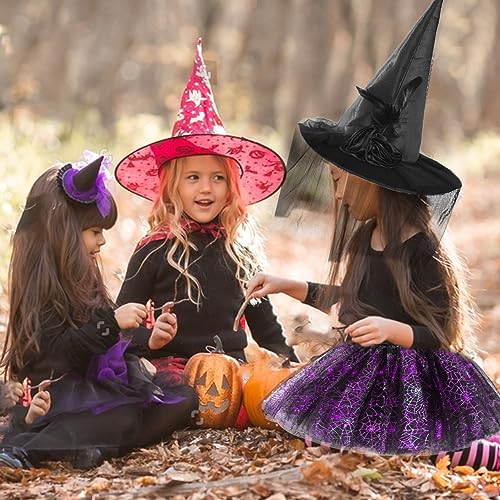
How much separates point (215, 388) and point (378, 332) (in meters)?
0.90

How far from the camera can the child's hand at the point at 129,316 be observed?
13.1ft

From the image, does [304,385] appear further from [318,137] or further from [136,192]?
[136,192]

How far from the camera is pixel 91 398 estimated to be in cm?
400

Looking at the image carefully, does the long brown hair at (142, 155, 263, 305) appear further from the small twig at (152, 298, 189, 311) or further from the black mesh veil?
the black mesh veil

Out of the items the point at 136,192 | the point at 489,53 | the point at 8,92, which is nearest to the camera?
the point at 136,192

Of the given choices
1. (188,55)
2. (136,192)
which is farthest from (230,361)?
(188,55)

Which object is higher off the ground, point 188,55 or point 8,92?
point 188,55

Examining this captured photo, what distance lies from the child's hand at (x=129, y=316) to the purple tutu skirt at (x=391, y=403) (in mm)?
648

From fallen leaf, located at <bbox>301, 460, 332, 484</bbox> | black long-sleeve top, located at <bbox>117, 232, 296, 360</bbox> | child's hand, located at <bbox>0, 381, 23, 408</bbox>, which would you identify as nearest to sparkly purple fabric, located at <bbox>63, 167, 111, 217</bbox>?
black long-sleeve top, located at <bbox>117, 232, 296, 360</bbox>

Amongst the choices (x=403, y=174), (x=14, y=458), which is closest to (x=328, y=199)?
(x=403, y=174)

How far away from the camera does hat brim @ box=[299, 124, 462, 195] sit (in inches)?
153

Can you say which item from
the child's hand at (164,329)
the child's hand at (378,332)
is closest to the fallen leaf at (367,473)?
the child's hand at (378,332)

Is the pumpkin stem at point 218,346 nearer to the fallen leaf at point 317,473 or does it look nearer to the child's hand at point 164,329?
the child's hand at point 164,329

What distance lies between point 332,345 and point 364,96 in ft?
3.38
